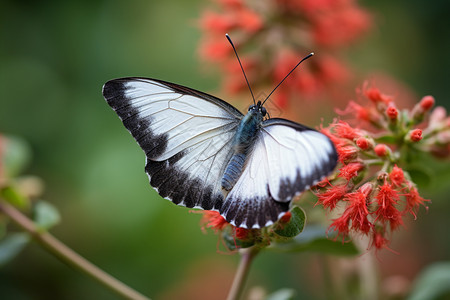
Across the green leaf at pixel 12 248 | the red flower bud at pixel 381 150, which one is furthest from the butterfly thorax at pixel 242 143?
the green leaf at pixel 12 248

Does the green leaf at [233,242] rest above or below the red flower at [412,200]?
below

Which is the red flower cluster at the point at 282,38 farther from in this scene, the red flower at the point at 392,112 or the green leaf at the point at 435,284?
the green leaf at the point at 435,284

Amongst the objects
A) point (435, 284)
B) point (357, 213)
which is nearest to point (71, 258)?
point (357, 213)

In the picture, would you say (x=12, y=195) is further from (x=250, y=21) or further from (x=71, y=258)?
(x=250, y=21)

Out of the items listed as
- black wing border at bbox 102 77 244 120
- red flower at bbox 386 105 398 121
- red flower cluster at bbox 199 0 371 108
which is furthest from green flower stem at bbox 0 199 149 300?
red flower cluster at bbox 199 0 371 108

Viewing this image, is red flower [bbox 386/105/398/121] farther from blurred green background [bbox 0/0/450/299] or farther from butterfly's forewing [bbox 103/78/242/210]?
blurred green background [bbox 0/0/450/299]

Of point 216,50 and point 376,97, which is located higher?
point 216,50
